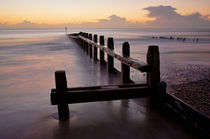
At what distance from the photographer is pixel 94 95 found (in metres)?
2.97

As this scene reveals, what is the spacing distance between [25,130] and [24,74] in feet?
15.0

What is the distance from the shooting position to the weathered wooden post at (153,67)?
2.97 metres

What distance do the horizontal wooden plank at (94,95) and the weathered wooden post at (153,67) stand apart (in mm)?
102

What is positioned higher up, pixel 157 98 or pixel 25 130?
pixel 157 98

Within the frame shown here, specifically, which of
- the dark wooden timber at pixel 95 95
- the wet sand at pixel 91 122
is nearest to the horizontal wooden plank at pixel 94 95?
the dark wooden timber at pixel 95 95

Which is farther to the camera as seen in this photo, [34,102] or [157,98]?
[34,102]

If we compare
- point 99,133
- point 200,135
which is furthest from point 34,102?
point 200,135

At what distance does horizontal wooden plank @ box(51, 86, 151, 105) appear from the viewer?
2891mm

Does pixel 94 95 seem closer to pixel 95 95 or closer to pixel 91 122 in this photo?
pixel 95 95

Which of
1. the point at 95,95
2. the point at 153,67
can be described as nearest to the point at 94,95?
the point at 95,95

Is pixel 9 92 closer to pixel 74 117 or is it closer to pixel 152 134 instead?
pixel 74 117

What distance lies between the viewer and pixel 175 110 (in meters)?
2.96

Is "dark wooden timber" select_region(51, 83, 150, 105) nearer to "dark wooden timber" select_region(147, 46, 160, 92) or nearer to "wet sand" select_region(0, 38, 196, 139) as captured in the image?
"dark wooden timber" select_region(147, 46, 160, 92)

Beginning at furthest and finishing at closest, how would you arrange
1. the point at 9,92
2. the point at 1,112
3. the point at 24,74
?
the point at 24,74 → the point at 9,92 → the point at 1,112
